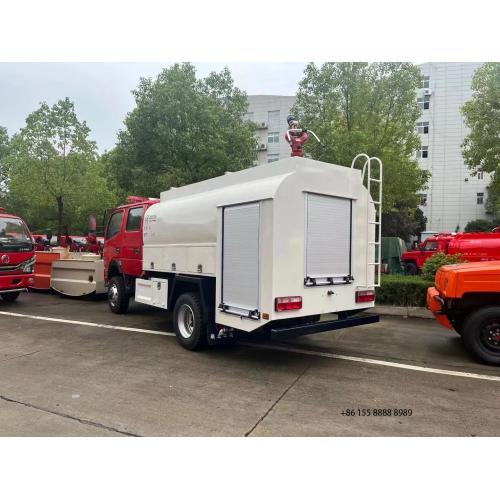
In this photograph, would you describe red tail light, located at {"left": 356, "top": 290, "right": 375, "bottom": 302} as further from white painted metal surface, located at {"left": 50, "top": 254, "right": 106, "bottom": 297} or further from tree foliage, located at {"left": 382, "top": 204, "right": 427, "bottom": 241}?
tree foliage, located at {"left": 382, "top": 204, "right": 427, "bottom": 241}

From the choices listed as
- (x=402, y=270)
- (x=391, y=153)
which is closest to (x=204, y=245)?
(x=391, y=153)

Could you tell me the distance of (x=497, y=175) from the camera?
16406 millimetres

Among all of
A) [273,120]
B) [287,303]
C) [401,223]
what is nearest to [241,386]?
[287,303]

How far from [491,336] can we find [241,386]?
3528mm

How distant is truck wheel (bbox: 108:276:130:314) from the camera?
9500 mm

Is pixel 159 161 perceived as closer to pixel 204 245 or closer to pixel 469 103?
pixel 204 245

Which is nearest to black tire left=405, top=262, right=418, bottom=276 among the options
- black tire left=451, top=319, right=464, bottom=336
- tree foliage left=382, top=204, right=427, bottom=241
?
black tire left=451, top=319, right=464, bottom=336

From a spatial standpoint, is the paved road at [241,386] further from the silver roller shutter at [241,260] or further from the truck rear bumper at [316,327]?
the silver roller shutter at [241,260]

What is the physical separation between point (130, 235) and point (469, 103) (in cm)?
1508

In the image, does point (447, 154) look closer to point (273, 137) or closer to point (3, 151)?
point (273, 137)

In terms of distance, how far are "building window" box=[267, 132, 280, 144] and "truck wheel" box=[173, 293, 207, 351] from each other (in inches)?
1711

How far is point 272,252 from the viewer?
5020mm

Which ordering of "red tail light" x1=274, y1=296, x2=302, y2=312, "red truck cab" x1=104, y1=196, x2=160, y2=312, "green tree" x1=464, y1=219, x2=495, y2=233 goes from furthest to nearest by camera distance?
"green tree" x1=464, y1=219, x2=495, y2=233 → "red truck cab" x1=104, y1=196, x2=160, y2=312 → "red tail light" x1=274, y1=296, x2=302, y2=312

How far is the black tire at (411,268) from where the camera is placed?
17.9m
